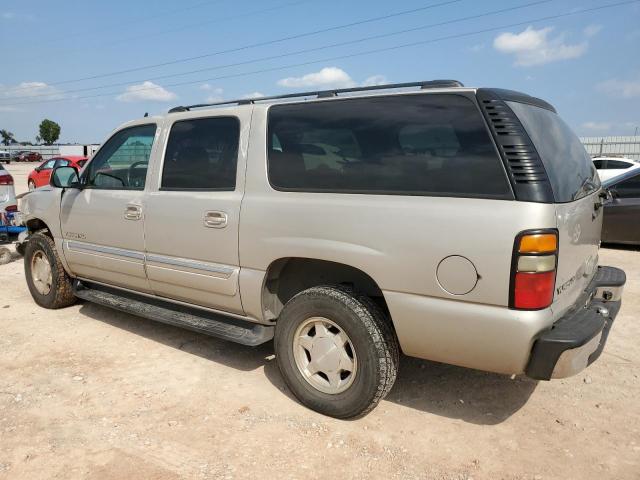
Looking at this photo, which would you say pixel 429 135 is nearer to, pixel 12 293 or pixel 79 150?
pixel 12 293

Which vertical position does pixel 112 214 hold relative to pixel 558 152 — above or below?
below

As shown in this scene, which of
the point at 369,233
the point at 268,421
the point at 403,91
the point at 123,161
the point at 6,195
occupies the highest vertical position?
the point at 403,91

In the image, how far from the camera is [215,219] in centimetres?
355

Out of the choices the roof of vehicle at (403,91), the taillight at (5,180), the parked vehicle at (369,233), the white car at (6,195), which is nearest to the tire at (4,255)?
the white car at (6,195)

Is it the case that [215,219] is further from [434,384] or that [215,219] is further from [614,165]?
[614,165]

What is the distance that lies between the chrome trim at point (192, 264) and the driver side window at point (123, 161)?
620mm

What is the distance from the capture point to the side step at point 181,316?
3.56 m

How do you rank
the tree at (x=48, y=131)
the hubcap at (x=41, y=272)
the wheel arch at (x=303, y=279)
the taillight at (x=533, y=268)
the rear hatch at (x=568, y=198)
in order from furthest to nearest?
1. the tree at (x=48, y=131)
2. the hubcap at (x=41, y=272)
3. the wheel arch at (x=303, y=279)
4. the rear hatch at (x=568, y=198)
5. the taillight at (x=533, y=268)

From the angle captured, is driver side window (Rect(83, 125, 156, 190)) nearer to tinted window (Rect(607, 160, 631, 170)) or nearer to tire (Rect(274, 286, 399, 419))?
tire (Rect(274, 286, 399, 419))

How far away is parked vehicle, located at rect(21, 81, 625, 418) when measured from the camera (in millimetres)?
2537

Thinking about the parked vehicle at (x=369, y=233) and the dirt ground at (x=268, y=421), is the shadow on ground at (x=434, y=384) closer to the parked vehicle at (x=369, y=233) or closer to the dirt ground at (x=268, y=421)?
the dirt ground at (x=268, y=421)

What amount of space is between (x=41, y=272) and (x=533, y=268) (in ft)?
16.2

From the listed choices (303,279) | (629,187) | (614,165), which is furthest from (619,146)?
(303,279)

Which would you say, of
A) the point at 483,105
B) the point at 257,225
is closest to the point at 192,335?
the point at 257,225
